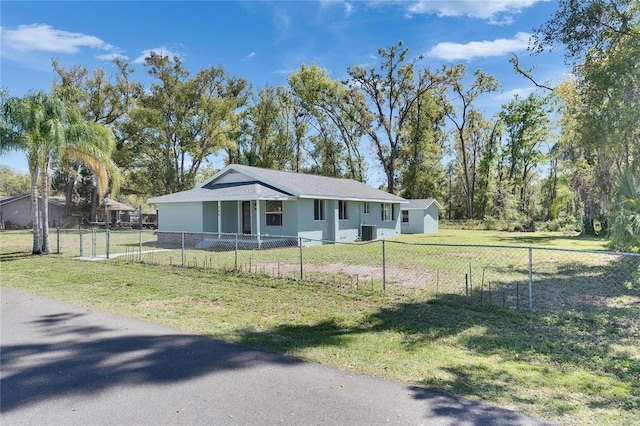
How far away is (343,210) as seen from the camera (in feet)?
71.2

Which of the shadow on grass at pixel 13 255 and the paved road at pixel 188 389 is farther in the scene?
the shadow on grass at pixel 13 255

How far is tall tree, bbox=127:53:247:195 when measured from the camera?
34312mm

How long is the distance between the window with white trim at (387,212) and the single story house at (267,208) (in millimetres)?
2916

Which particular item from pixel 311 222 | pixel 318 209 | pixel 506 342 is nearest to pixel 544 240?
pixel 318 209

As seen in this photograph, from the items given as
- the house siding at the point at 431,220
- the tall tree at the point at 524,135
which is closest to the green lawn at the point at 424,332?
the house siding at the point at 431,220

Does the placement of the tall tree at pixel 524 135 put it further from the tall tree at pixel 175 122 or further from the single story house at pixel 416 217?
the tall tree at pixel 175 122

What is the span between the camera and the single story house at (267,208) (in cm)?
1841

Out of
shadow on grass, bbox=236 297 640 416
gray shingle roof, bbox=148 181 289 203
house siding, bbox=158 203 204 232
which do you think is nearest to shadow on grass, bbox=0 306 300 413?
shadow on grass, bbox=236 297 640 416

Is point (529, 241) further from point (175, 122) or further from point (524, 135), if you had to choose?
point (175, 122)

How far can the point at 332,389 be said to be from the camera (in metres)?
3.64

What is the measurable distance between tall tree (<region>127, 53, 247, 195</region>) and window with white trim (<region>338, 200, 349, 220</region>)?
1976 centimetres

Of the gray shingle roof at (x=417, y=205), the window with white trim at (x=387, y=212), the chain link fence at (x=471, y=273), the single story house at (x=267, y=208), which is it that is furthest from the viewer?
the gray shingle roof at (x=417, y=205)

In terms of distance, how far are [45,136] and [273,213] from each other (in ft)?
31.8

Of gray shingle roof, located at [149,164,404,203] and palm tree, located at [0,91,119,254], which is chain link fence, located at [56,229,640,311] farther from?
gray shingle roof, located at [149,164,404,203]
